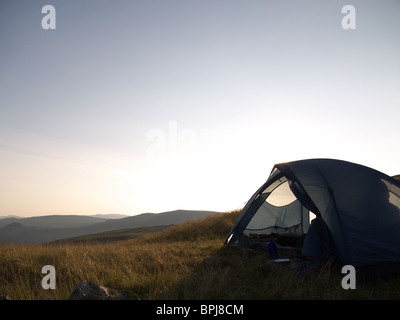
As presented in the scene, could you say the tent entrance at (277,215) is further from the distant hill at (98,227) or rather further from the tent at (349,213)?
the distant hill at (98,227)

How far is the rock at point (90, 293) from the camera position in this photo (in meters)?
3.09

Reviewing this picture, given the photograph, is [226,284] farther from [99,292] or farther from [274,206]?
[274,206]

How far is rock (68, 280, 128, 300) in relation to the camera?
309cm

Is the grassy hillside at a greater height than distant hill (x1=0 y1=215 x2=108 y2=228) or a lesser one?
greater

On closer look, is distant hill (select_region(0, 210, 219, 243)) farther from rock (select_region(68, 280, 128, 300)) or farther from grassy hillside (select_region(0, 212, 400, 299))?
rock (select_region(68, 280, 128, 300))

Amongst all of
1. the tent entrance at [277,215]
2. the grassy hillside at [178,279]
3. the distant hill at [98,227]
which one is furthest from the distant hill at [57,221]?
the grassy hillside at [178,279]

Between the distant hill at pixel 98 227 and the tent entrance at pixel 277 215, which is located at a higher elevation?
the tent entrance at pixel 277 215

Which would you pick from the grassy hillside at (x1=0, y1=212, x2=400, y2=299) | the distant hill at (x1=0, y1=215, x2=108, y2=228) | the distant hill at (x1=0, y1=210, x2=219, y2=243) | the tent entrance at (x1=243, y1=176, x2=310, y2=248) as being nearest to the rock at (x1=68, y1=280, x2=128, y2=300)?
the grassy hillside at (x1=0, y1=212, x2=400, y2=299)

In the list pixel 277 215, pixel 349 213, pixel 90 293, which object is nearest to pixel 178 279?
pixel 90 293

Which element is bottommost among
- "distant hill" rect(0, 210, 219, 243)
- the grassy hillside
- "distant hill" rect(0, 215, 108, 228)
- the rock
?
"distant hill" rect(0, 215, 108, 228)

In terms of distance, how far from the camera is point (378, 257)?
5133 mm

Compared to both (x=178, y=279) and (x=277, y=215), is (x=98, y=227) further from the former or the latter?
→ (x=178, y=279)

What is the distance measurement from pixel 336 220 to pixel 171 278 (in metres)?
3.87
